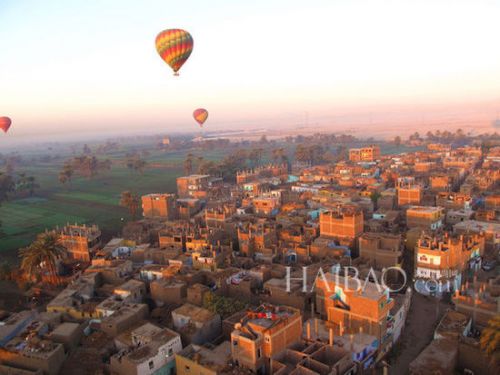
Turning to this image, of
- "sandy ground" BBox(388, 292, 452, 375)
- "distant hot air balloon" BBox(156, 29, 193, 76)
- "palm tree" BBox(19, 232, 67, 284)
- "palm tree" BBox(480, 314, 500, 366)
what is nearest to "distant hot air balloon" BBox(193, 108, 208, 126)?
"distant hot air balloon" BBox(156, 29, 193, 76)

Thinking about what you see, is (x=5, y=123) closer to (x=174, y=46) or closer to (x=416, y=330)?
(x=174, y=46)

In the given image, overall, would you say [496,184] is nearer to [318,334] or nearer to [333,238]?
[333,238]

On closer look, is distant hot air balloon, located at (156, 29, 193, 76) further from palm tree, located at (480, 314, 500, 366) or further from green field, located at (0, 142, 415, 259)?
palm tree, located at (480, 314, 500, 366)

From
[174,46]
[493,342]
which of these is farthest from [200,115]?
[493,342]

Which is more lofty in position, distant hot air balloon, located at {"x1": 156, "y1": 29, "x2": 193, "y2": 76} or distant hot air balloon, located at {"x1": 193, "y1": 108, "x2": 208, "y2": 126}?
distant hot air balloon, located at {"x1": 156, "y1": 29, "x2": 193, "y2": 76}

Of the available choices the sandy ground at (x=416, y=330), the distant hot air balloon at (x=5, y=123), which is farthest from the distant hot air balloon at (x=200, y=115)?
the sandy ground at (x=416, y=330)
